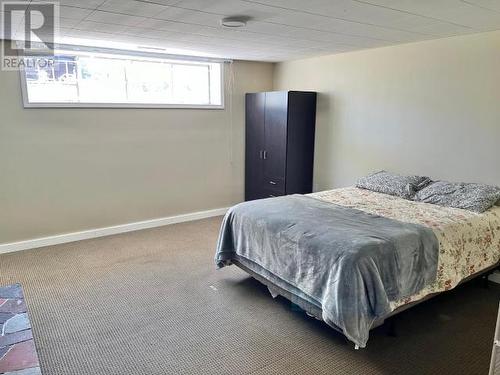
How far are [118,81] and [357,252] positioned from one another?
11.7 ft

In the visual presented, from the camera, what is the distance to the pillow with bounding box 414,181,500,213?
3.00m

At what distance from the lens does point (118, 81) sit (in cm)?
441

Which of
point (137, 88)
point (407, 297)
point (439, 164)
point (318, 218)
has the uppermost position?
point (137, 88)

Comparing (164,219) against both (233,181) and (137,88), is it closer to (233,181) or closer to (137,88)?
(233,181)

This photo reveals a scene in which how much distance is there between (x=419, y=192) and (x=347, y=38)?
162cm

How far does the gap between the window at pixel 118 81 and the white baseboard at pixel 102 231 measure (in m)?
1.48

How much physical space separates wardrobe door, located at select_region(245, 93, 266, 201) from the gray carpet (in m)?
1.82

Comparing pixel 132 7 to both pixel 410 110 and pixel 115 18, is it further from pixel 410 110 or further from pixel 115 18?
pixel 410 110

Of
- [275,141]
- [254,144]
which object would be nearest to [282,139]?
[275,141]

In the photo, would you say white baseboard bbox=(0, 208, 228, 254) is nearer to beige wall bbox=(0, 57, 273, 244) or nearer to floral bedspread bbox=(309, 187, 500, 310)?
beige wall bbox=(0, 57, 273, 244)

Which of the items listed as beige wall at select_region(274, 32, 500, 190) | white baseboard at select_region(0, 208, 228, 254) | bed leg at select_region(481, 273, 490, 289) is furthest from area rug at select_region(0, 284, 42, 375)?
beige wall at select_region(274, 32, 500, 190)

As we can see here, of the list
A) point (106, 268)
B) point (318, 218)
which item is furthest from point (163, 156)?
point (318, 218)

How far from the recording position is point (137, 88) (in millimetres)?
4535

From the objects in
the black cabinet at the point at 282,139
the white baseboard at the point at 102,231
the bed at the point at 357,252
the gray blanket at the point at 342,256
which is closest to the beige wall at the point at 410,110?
the black cabinet at the point at 282,139
